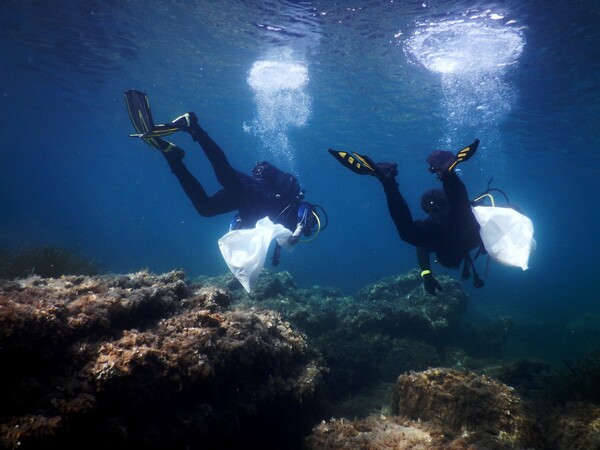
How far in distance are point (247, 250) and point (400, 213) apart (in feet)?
9.77

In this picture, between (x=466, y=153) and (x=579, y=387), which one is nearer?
(x=579, y=387)

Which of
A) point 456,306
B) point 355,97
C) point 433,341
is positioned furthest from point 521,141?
point 433,341

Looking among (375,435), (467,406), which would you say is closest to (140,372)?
(375,435)

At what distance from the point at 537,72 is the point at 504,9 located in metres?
6.67

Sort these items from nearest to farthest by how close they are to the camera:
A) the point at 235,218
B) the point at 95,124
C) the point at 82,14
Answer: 1. the point at 235,218
2. the point at 82,14
3. the point at 95,124

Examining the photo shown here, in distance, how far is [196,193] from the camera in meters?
8.45

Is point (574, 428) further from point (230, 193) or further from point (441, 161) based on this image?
point (230, 193)

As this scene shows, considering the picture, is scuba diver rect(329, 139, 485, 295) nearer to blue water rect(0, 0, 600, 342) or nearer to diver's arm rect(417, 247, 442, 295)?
diver's arm rect(417, 247, 442, 295)

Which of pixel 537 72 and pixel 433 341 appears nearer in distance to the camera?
pixel 433 341

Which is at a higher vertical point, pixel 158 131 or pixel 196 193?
pixel 158 131

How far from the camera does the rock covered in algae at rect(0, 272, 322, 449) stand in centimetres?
284

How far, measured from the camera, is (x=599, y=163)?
1288 inches

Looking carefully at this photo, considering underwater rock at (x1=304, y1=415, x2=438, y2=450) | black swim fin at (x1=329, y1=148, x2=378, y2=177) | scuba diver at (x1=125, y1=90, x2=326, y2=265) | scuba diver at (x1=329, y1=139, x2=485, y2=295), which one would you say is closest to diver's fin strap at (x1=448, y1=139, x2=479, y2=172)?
scuba diver at (x1=329, y1=139, x2=485, y2=295)

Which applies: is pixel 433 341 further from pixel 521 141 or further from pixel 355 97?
pixel 521 141
